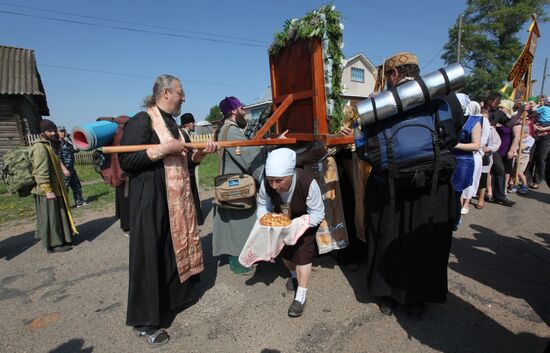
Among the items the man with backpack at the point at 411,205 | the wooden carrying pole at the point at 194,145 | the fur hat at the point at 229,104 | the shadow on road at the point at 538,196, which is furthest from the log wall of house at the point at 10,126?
the shadow on road at the point at 538,196

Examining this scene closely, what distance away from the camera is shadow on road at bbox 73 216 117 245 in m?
5.47

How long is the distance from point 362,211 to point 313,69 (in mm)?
1715

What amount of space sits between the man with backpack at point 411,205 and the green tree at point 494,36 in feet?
108

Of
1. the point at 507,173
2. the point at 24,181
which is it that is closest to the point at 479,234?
the point at 507,173

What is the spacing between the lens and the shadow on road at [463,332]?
228cm

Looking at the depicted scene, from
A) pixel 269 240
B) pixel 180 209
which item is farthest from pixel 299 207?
pixel 180 209

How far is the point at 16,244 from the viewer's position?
5.30 m

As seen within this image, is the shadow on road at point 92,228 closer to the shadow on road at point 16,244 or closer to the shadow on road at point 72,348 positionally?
the shadow on road at point 16,244

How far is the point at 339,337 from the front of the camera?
8.25 feet

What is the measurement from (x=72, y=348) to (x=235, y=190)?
2018mm

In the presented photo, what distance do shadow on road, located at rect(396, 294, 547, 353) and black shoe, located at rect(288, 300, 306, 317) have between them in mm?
888

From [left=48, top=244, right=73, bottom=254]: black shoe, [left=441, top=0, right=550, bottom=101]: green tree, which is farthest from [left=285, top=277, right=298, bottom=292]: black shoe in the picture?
[left=441, top=0, right=550, bottom=101]: green tree

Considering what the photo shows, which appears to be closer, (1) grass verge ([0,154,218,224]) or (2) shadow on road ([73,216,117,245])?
(2) shadow on road ([73,216,117,245])

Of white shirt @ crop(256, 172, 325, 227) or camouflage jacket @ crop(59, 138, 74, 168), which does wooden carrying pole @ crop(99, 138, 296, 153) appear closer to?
white shirt @ crop(256, 172, 325, 227)
